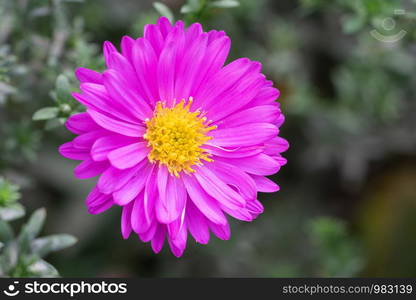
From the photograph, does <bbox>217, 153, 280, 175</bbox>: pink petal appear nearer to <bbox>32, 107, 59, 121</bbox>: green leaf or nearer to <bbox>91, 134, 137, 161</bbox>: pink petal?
<bbox>91, 134, 137, 161</bbox>: pink petal

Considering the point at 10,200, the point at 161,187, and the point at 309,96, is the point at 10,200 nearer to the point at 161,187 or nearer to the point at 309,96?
the point at 161,187

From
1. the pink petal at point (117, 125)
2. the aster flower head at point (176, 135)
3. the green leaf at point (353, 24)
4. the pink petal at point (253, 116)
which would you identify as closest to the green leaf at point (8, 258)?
the aster flower head at point (176, 135)

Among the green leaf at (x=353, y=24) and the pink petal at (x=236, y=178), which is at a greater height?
the green leaf at (x=353, y=24)

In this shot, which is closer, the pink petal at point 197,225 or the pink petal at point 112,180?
the pink petal at point 112,180

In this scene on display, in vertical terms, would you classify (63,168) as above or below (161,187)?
above

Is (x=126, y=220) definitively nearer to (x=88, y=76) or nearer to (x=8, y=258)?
(x=88, y=76)

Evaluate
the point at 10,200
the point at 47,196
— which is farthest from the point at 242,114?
the point at 47,196

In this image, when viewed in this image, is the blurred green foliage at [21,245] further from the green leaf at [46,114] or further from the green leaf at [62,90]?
the green leaf at [62,90]
